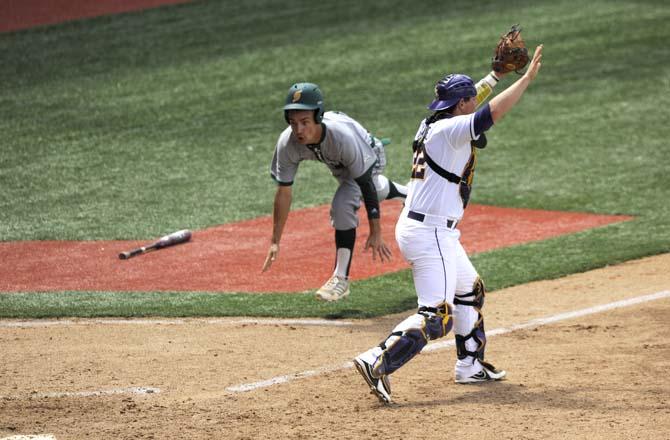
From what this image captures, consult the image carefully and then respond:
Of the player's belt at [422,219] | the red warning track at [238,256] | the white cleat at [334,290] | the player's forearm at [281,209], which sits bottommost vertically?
the red warning track at [238,256]

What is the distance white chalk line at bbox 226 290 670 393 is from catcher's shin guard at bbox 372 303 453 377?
841 millimetres

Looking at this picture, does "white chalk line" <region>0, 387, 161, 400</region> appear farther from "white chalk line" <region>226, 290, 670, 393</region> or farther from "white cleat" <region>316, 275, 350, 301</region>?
"white cleat" <region>316, 275, 350, 301</region>

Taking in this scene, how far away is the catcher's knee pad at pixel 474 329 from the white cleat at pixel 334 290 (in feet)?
6.63

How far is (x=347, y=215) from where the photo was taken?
346 inches

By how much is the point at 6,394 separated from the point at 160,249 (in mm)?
4130

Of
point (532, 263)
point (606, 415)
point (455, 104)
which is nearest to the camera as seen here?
point (606, 415)

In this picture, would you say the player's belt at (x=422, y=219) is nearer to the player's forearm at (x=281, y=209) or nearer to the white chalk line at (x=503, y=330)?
the white chalk line at (x=503, y=330)

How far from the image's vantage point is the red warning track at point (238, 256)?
9656 millimetres

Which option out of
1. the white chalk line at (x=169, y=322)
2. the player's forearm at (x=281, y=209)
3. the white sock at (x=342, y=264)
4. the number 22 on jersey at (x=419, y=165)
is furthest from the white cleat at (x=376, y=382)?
the white sock at (x=342, y=264)

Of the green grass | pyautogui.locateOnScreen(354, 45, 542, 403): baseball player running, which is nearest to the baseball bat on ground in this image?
the green grass

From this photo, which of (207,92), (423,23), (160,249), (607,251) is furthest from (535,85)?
(160,249)

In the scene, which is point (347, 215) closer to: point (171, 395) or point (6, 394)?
point (171, 395)

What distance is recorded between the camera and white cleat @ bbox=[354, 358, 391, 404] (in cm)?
Result: 630

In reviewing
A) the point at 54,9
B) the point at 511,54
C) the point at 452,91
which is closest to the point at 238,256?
the point at 511,54
